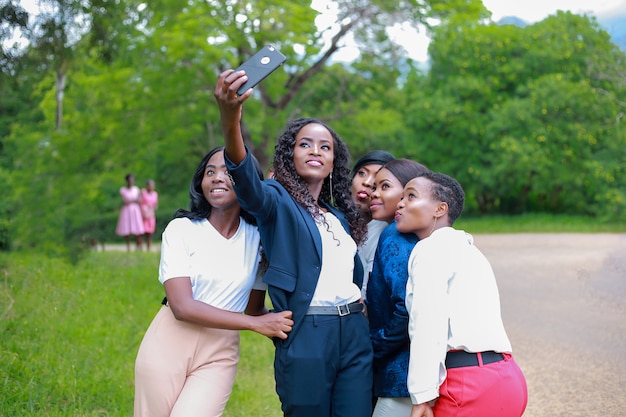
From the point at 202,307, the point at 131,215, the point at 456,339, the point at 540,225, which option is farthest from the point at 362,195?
the point at 540,225

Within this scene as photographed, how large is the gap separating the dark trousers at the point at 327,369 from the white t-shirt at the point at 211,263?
1.29ft

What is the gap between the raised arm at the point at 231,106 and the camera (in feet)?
8.20

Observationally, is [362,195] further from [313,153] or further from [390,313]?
[390,313]

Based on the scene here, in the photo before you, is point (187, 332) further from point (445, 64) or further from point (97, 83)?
point (445, 64)

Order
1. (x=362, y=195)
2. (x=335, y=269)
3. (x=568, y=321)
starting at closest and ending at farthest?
1. (x=335, y=269)
2. (x=362, y=195)
3. (x=568, y=321)

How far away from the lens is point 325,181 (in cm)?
332

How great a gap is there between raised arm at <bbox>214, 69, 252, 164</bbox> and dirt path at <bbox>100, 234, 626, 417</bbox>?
353 cm

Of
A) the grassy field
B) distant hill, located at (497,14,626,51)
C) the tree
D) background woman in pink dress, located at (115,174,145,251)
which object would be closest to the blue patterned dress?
the grassy field

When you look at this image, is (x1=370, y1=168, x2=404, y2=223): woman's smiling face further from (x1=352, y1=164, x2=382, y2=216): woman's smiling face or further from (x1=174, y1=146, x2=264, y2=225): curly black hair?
(x1=174, y1=146, x2=264, y2=225): curly black hair

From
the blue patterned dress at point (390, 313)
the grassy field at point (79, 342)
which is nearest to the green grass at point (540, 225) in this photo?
the grassy field at point (79, 342)

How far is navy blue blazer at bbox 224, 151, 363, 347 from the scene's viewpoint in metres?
2.84

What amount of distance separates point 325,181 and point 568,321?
577 centimetres

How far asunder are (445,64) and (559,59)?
4013 millimetres

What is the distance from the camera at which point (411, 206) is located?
2945mm
